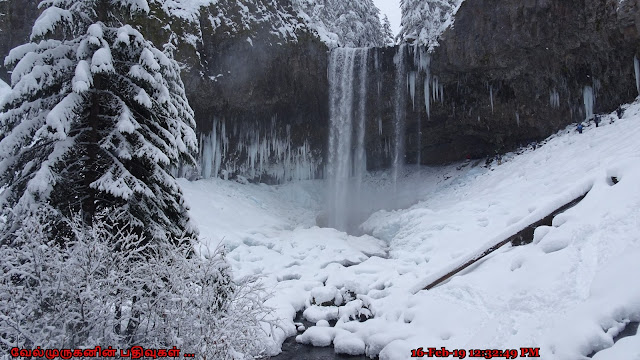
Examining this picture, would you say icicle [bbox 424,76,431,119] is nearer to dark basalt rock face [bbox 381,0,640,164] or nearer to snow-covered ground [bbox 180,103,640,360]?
dark basalt rock face [bbox 381,0,640,164]

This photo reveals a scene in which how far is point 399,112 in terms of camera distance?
24.9 m

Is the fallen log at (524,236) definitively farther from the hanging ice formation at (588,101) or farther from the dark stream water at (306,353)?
the hanging ice formation at (588,101)

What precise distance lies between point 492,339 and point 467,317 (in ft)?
3.56

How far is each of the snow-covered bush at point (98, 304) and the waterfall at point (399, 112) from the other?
2067 cm

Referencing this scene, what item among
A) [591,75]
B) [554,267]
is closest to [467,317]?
[554,267]

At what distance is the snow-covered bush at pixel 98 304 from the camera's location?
420cm

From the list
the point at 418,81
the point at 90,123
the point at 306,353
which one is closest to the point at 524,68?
the point at 418,81

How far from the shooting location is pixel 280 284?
1249 centimetres

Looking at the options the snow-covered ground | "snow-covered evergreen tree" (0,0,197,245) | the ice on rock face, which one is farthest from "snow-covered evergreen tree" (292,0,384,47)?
"snow-covered evergreen tree" (0,0,197,245)

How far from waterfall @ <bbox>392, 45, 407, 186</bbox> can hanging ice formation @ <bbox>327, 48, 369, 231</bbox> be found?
196cm

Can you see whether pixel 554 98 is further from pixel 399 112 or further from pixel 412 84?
pixel 399 112

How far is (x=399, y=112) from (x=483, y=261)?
55.5 feet

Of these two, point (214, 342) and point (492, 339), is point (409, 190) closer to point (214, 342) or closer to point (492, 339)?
point (492, 339)

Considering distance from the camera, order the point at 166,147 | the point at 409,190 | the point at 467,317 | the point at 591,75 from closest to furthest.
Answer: the point at 166,147 → the point at 467,317 → the point at 591,75 → the point at 409,190
